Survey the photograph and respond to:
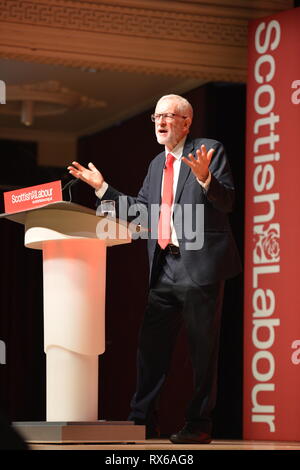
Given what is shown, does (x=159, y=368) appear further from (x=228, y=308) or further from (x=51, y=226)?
(x=228, y=308)

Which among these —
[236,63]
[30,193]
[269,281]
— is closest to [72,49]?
[236,63]

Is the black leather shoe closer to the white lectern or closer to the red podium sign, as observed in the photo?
the white lectern

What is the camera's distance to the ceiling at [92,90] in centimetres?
694

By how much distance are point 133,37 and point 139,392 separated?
2.79m

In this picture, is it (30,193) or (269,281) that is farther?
(269,281)

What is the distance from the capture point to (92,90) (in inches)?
296

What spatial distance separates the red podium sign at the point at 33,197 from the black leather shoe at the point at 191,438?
102 cm

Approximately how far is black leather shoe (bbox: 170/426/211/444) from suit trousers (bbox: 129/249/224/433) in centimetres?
3

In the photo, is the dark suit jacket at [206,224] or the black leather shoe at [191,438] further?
the dark suit jacket at [206,224]

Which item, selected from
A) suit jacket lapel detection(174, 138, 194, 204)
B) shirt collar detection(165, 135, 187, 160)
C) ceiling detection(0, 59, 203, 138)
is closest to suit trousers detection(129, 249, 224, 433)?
suit jacket lapel detection(174, 138, 194, 204)

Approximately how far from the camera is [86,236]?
3.10 metres

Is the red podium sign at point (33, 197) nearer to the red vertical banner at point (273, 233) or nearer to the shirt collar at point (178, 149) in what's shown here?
the shirt collar at point (178, 149)

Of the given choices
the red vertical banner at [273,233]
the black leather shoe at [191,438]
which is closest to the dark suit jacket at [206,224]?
the black leather shoe at [191,438]
